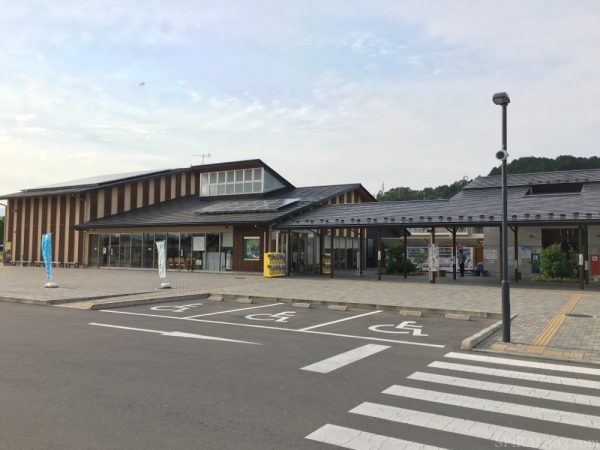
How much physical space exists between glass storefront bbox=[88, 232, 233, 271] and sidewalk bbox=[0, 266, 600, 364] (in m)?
7.77

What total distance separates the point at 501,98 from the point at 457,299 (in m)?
7.63

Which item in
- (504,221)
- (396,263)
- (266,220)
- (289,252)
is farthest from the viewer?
(396,263)

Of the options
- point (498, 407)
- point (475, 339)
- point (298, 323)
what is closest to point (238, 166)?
point (298, 323)

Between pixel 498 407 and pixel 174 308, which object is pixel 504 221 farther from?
pixel 174 308

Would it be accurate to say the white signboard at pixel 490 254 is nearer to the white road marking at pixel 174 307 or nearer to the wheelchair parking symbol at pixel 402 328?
the wheelchair parking symbol at pixel 402 328

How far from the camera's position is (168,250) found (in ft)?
98.2

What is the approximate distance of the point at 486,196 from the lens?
26.1 metres

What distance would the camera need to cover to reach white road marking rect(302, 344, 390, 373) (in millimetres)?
6645

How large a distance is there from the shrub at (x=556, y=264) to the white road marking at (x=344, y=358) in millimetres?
16823

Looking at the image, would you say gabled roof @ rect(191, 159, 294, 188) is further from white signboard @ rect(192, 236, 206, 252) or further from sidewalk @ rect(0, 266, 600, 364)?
sidewalk @ rect(0, 266, 600, 364)

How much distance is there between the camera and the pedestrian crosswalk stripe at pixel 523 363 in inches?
266

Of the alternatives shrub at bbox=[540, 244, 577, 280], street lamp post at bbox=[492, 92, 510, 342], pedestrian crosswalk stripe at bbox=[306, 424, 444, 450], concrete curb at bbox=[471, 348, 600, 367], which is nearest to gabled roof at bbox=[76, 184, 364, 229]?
shrub at bbox=[540, 244, 577, 280]

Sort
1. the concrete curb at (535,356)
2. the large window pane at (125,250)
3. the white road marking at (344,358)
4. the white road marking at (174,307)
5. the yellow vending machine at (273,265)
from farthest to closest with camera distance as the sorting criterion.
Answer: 1. the large window pane at (125,250)
2. the yellow vending machine at (273,265)
3. the white road marking at (174,307)
4. the concrete curb at (535,356)
5. the white road marking at (344,358)

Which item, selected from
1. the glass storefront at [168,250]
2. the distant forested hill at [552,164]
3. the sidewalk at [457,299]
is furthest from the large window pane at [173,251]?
the distant forested hill at [552,164]
